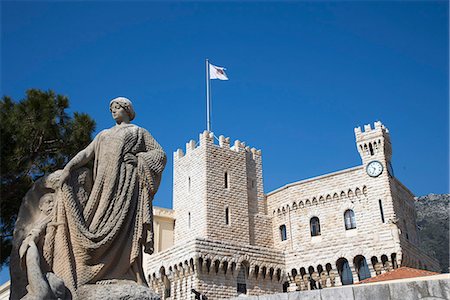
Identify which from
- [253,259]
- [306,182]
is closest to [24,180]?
[253,259]

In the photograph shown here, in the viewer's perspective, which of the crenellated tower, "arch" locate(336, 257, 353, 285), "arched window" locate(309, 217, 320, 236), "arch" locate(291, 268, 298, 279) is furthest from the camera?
"arched window" locate(309, 217, 320, 236)

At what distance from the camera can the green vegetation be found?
36.8ft

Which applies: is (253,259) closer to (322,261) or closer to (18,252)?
(322,261)

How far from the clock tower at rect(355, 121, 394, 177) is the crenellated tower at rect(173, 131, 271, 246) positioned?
779 centimetres

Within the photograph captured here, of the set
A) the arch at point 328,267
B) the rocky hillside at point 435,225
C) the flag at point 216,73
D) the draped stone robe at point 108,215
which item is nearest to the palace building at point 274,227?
the arch at point 328,267

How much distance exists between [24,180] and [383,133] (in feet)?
84.7

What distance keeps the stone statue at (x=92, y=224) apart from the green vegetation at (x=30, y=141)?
626 centimetres

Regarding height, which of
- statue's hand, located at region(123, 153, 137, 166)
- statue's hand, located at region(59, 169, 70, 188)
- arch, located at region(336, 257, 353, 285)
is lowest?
statue's hand, located at region(59, 169, 70, 188)

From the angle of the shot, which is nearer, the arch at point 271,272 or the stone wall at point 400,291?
the stone wall at point 400,291

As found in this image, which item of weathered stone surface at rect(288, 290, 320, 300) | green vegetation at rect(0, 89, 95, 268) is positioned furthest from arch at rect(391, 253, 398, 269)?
weathered stone surface at rect(288, 290, 320, 300)

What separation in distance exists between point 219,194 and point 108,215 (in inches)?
1100

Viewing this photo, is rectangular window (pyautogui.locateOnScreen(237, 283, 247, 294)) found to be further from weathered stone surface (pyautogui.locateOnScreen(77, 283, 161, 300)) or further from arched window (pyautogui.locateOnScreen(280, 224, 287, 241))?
weathered stone surface (pyautogui.locateOnScreen(77, 283, 161, 300))

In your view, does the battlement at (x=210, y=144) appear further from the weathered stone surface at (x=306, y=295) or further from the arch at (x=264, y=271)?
the weathered stone surface at (x=306, y=295)

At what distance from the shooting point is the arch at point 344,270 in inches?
1205
